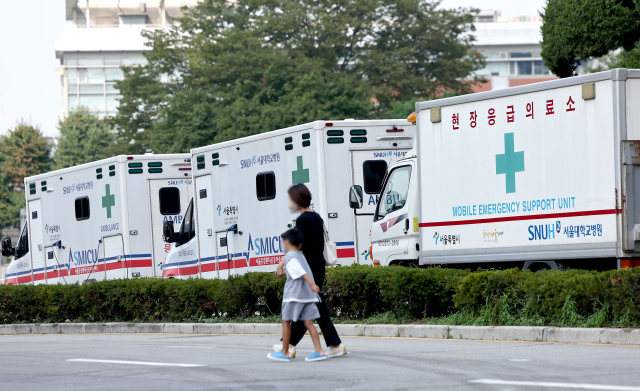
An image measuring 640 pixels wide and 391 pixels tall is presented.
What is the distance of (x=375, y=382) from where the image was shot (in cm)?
757

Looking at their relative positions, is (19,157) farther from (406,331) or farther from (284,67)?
(406,331)

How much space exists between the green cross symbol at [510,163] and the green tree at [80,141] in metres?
58.3

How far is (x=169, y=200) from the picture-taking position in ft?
67.7

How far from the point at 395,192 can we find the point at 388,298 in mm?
2547

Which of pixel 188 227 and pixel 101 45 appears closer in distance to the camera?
pixel 188 227

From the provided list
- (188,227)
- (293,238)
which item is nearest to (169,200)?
(188,227)

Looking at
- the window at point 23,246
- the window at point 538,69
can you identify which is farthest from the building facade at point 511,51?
the window at point 23,246

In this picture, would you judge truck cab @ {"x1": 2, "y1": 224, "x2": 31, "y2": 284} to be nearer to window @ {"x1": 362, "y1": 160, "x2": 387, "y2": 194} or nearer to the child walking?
window @ {"x1": 362, "y1": 160, "x2": 387, "y2": 194}

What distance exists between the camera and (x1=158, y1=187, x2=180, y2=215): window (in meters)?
20.5

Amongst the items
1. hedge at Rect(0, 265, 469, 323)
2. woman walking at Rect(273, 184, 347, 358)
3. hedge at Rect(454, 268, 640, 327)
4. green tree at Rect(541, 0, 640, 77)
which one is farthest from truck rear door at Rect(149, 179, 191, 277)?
woman walking at Rect(273, 184, 347, 358)

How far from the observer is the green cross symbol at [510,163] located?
1188cm

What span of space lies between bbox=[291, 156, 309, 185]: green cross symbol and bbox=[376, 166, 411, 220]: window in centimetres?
167

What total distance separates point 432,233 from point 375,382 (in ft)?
18.6

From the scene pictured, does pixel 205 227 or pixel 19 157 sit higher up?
pixel 19 157
